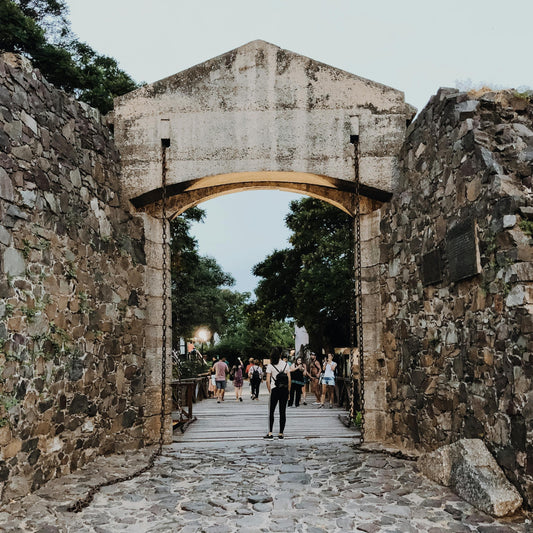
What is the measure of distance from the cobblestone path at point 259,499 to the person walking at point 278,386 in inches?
46.0

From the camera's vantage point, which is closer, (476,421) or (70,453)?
(476,421)

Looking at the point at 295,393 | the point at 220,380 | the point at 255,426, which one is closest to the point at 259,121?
the point at 255,426

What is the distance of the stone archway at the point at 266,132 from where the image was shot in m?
7.13

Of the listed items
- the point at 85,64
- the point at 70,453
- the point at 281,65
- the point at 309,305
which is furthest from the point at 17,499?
the point at 85,64

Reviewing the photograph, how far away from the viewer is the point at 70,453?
560 centimetres

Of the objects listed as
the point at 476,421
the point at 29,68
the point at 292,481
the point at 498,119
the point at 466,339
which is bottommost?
the point at 292,481

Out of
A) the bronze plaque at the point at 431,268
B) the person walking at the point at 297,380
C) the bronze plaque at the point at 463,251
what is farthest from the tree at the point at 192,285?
the bronze plaque at the point at 463,251

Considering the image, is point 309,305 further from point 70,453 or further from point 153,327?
point 70,453

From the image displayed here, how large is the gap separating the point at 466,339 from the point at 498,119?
2041 mm

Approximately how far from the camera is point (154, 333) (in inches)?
293

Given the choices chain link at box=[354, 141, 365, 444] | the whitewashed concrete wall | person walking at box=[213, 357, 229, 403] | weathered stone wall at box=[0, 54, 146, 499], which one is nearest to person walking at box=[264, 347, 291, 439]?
chain link at box=[354, 141, 365, 444]

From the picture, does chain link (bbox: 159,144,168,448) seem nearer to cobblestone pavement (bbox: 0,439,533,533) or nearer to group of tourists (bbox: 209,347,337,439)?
cobblestone pavement (bbox: 0,439,533,533)

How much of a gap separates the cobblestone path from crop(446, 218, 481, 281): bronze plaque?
1890mm

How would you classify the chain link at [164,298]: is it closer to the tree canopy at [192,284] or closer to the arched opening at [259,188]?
the arched opening at [259,188]
